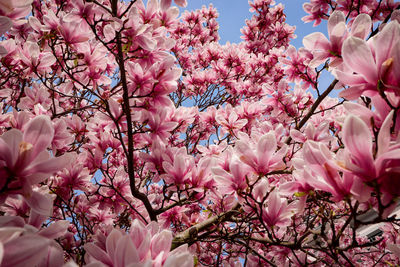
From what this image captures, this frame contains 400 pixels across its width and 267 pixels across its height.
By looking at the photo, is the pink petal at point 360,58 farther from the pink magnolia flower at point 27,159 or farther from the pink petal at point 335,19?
the pink magnolia flower at point 27,159

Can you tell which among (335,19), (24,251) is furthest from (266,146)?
(24,251)

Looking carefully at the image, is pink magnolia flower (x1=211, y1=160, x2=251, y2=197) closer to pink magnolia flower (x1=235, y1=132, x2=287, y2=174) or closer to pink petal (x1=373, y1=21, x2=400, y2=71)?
pink magnolia flower (x1=235, y1=132, x2=287, y2=174)

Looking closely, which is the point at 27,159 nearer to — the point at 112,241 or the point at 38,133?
the point at 38,133

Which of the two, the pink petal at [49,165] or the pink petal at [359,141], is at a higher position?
the pink petal at [49,165]

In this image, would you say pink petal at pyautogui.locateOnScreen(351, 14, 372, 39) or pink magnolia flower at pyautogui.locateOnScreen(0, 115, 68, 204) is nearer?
pink magnolia flower at pyautogui.locateOnScreen(0, 115, 68, 204)

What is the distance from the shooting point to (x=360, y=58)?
2.53ft

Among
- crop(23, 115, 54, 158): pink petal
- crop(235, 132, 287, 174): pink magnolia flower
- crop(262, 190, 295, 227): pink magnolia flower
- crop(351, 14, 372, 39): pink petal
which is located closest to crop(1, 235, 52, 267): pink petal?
crop(23, 115, 54, 158): pink petal

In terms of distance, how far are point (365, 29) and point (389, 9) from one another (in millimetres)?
1619

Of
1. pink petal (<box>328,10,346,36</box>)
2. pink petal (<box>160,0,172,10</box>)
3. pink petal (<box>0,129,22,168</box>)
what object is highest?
pink petal (<box>160,0,172,10</box>)

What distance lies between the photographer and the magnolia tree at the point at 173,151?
72 centimetres

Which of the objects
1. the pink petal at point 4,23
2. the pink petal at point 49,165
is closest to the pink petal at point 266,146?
the pink petal at point 49,165

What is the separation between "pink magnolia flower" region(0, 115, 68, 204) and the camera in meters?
0.73

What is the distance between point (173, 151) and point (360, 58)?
1.26 m

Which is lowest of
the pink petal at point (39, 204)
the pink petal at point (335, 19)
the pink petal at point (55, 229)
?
the pink petal at point (55, 229)
